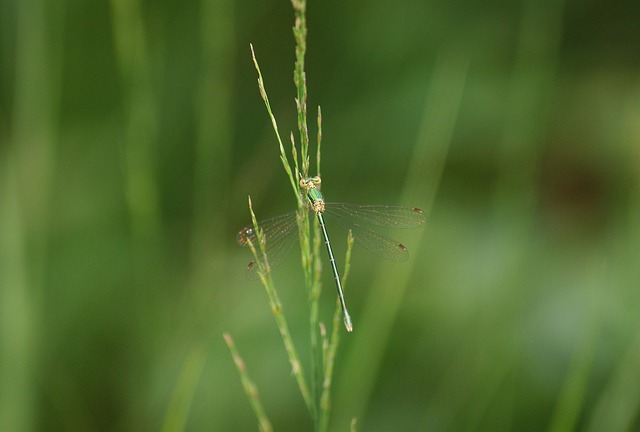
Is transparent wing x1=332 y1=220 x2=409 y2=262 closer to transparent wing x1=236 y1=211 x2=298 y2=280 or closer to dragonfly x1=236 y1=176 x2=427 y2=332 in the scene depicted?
dragonfly x1=236 y1=176 x2=427 y2=332

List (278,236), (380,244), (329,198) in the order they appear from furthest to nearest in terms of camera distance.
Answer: (329,198)
(380,244)
(278,236)

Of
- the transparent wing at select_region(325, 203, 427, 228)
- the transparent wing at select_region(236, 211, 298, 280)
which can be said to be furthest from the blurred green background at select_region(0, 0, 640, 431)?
the transparent wing at select_region(236, 211, 298, 280)

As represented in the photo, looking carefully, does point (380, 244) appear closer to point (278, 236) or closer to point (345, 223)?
point (345, 223)

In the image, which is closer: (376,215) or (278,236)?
(278,236)

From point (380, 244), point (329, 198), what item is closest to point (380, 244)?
point (380, 244)

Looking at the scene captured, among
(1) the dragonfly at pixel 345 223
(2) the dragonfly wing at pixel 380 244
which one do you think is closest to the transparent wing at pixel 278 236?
(1) the dragonfly at pixel 345 223
